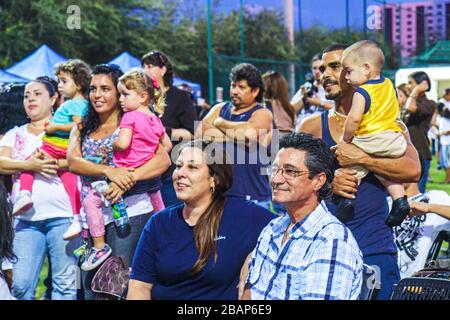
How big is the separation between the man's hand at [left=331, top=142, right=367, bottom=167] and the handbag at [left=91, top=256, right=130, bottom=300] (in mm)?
1232

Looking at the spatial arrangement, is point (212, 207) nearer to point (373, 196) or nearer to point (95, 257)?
point (373, 196)

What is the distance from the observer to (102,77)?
14.5ft

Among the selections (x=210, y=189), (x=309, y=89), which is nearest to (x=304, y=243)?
(x=210, y=189)

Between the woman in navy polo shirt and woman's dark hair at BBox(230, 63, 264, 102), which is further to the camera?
woman's dark hair at BBox(230, 63, 264, 102)

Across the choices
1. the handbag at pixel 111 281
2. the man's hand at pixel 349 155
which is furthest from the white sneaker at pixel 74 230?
the man's hand at pixel 349 155

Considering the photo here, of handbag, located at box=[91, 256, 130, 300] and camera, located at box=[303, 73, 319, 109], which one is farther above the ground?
camera, located at box=[303, 73, 319, 109]

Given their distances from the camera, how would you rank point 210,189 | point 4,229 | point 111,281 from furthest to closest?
point 111,281, point 210,189, point 4,229

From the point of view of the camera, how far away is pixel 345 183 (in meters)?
3.25

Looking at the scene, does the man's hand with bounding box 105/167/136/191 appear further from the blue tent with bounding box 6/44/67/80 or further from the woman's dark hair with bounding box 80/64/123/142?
the blue tent with bounding box 6/44/67/80

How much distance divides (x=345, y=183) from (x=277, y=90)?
379 cm

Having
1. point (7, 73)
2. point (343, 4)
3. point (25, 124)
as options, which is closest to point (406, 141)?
point (25, 124)

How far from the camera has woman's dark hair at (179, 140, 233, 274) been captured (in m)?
3.24

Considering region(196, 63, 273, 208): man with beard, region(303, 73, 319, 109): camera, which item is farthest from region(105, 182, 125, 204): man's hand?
region(303, 73, 319, 109): camera

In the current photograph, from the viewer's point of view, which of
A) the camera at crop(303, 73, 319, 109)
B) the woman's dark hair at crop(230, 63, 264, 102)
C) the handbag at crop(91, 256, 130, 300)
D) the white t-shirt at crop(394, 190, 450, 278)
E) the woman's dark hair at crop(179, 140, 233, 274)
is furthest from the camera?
the camera at crop(303, 73, 319, 109)
